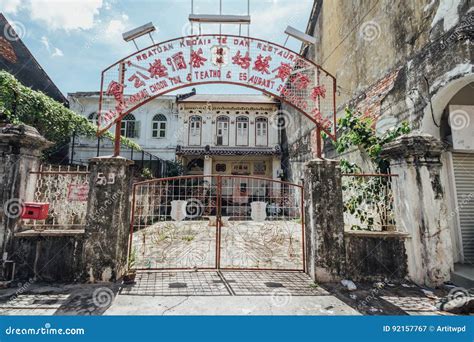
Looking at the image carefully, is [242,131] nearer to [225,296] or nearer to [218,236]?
[218,236]

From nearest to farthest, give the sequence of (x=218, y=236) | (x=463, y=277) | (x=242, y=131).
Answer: (x=463, y=277)
(x=218, y=236)
(x=242, y=131)

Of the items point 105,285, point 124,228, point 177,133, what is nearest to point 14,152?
point 124,228

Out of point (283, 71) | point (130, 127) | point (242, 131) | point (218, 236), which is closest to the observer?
point (283, 71)

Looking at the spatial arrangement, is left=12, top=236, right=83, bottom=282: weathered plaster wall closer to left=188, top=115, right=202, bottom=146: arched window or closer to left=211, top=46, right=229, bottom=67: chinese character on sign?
left=211, top=46, right=229, bottom=67: chinese character on sign

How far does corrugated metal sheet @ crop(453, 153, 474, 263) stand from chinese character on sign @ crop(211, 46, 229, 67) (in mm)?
4593

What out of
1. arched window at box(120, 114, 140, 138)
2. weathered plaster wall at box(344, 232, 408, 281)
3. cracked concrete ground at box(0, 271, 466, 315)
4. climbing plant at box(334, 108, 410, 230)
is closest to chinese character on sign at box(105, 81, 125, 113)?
cracked concrete ground at box(0, 271, 466, 315)

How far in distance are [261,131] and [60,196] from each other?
43.8 ft

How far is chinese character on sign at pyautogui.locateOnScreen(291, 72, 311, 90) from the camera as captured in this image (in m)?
4.30

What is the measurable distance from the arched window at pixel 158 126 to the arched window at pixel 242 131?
4.77 meters

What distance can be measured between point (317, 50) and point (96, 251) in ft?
32.8

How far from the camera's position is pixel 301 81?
4332 millimetres

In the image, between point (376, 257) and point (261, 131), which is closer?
point (376, 257)

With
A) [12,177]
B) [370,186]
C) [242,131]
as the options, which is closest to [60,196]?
[12,177]

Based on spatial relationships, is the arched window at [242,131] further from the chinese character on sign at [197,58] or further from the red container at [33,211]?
the red container at [33,211]
